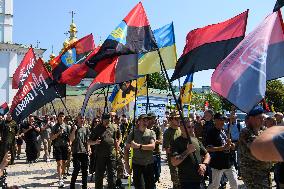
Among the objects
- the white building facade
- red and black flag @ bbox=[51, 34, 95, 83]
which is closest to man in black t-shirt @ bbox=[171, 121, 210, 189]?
red and black flag @ bbox=[51, 34, 95, 83]

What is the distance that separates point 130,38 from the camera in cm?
804

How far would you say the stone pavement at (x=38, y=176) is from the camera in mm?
12341

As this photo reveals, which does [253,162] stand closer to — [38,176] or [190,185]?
[190,185]

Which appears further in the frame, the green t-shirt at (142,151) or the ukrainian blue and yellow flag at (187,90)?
the ukrainian blue and yellow flag at (187,90)

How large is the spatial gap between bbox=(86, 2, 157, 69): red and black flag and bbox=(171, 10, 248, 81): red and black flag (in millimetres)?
713

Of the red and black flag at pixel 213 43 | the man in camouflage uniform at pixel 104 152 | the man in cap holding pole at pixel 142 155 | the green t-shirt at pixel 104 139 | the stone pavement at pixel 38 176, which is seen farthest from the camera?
the stone pavement at pixel 38 176

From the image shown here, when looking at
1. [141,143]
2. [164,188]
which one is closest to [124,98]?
[164,188]

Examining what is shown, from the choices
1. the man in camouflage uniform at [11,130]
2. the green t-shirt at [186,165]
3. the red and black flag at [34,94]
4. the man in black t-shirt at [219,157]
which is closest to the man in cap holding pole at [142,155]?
the man in black t-shirt at [219,157]

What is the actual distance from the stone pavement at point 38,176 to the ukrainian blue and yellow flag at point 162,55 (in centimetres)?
316

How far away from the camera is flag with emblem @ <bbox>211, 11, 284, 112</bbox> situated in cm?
461

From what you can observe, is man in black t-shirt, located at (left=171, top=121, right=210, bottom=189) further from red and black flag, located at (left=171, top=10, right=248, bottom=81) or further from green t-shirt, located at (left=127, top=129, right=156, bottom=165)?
green t-shirt, located at (left=127, top=129, right=156, bottom=165)

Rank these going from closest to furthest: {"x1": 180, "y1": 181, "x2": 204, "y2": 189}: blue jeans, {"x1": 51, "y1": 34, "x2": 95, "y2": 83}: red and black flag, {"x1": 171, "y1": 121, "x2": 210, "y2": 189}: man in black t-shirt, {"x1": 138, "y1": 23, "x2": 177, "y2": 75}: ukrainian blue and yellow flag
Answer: {"x1": 171, "y1": 121, "x2": 210, "y2": 189}: man in black t-shirt
{"x1": 180, "y1": 181, "x2": 204, "y2": 189}: blue jeans
{"x1": 138, "y1": 23, "x2": 177, "y2": 75}: ukrainian blue and yellow flag
{"x1": 51, "y1": 34, "x2": 95, "y2": 83}: red and black flag

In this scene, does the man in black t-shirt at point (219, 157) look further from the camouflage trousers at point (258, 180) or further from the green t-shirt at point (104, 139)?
the camouflage trousers at point (258, 180)

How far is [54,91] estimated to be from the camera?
9703 mm
